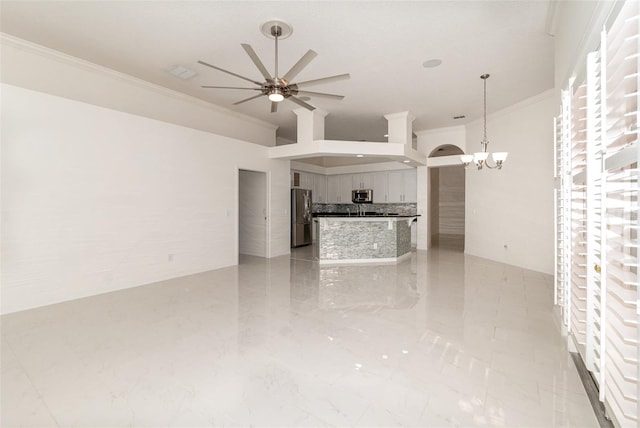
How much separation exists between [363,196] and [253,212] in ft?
12.5

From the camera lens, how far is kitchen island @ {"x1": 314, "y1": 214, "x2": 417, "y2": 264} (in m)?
6.33

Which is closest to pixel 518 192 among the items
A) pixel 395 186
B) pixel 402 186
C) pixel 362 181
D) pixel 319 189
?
pixel 402 186

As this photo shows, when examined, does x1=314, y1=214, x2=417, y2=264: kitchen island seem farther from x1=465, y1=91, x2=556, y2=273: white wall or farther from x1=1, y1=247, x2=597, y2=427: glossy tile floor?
x1=465, y1=91, x2=556, y2=273: white wall

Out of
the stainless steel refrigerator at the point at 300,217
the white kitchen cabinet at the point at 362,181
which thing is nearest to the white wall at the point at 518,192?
the white kitchen cabinet at the point at 362,181

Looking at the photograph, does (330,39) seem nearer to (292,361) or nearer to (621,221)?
(621,221)

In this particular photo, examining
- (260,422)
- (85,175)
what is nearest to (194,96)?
(85,175)

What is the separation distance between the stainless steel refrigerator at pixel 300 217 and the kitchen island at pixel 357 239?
2.10 m

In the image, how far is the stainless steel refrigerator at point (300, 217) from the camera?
27.6 ft

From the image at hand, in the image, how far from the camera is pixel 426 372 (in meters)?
2.23

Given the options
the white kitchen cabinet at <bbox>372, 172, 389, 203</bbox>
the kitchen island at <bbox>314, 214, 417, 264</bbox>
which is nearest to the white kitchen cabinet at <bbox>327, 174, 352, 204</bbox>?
the white kitchen cabinet at <bbox>372, 172, 389, 203</bbox>

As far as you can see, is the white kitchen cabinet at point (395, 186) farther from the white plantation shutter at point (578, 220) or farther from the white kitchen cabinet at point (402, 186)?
the white plantation shutter at point (578, 220)

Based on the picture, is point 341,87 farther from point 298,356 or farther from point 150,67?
point 298,356

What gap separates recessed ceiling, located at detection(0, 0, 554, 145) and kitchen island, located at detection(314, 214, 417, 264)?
2.49m

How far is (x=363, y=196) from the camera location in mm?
9617
